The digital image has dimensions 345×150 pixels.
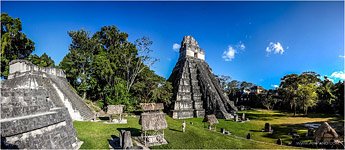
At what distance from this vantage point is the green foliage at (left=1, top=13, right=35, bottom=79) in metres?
26.2

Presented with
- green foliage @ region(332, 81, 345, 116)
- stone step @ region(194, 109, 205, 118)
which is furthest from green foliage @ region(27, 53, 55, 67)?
green foliage @ region(332, 81, 345, 116)

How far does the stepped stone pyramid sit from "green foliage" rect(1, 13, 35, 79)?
2540cm

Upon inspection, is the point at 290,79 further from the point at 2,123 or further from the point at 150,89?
the point at 2,123

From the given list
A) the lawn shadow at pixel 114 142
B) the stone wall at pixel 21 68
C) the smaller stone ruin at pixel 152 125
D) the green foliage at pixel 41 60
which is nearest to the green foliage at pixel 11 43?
the green foliage at pixel 41 60

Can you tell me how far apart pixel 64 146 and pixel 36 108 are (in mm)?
1905

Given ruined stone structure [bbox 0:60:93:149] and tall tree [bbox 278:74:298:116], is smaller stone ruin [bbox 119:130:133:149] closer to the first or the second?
ruined stone structure [bbox 0:60:93:149]

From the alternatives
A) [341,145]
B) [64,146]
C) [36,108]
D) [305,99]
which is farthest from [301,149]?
[305,99]

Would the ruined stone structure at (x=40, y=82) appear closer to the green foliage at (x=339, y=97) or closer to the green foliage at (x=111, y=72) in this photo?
the green foliage at (x=111, y=72)

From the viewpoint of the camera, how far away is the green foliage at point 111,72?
1188 inches

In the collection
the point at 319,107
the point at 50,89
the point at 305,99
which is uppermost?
the point at 50,89

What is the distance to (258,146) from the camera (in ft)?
50.1

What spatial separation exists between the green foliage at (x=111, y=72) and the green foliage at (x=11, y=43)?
677 cm

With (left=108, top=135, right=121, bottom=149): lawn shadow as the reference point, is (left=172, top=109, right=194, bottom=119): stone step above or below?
below

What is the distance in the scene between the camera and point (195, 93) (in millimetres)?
34906
